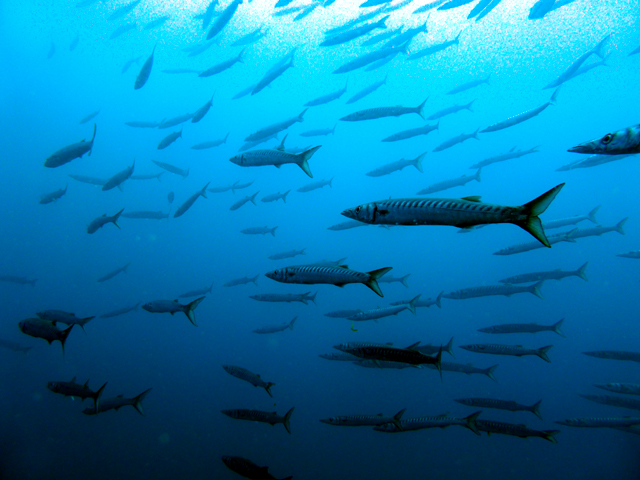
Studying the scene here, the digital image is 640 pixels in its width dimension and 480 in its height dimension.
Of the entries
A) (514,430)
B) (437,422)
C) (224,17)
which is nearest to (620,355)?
(514,430)

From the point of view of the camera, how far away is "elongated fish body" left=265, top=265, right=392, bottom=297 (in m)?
3.27

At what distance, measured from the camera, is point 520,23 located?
3170cm

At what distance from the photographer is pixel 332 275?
10.9 ft

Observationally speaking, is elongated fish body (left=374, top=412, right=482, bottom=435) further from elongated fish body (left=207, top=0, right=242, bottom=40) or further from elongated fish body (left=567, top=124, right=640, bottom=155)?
elongated fish body (left=207, top=0, right=242, bottom=40)

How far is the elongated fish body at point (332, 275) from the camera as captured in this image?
3266 millimetres

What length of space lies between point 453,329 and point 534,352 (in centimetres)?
2179

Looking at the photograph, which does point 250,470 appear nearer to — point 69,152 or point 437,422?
point 437,422

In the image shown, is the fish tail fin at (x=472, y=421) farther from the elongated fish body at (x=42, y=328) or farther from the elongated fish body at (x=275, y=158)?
the elongated fish body at (x=42, y=328)

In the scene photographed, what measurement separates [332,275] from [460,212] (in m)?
1.43

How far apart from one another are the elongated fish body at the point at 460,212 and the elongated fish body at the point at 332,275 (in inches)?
27.0

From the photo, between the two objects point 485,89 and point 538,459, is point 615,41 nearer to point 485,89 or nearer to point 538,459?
point 485,89

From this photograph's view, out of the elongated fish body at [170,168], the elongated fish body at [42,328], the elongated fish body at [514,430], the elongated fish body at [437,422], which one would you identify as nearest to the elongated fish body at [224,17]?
the elongated fish body at [170,168]

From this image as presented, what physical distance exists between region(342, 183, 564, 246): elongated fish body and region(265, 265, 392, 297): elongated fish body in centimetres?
68

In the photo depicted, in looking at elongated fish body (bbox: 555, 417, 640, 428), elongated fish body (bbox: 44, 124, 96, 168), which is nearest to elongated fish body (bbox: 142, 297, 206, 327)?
elongated fish body (bbox: 44, 124, 96, 168)
